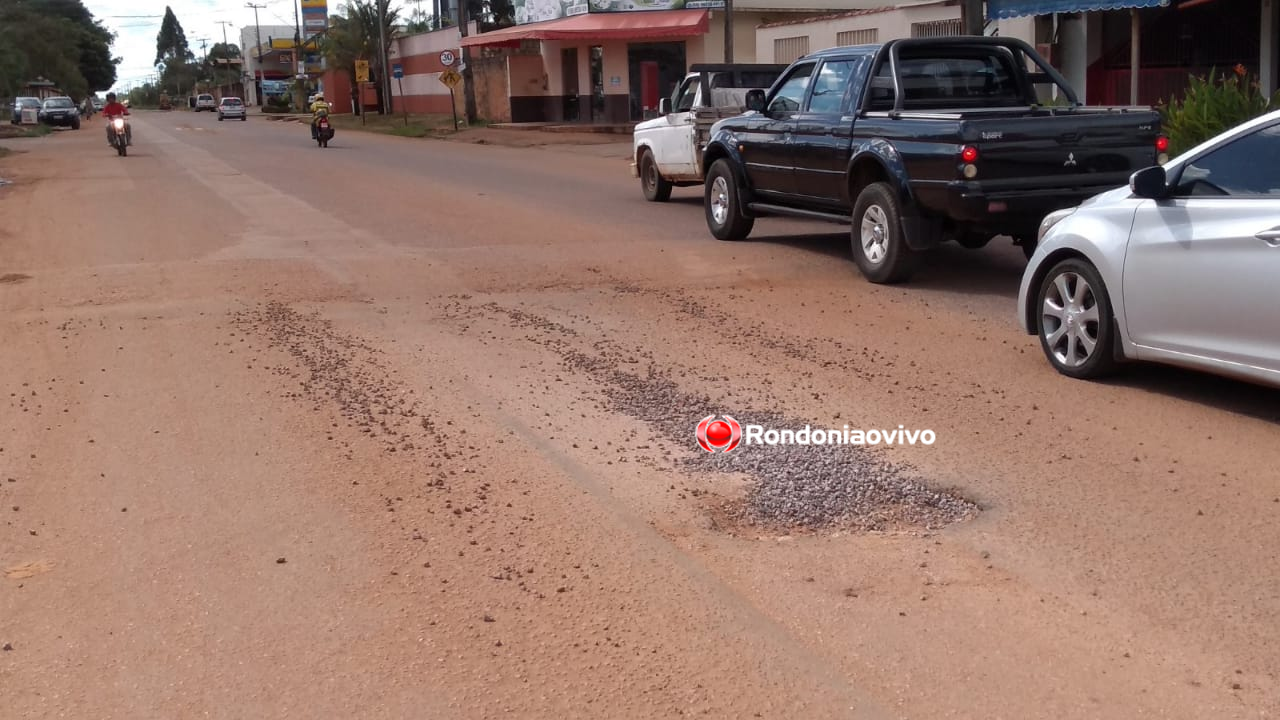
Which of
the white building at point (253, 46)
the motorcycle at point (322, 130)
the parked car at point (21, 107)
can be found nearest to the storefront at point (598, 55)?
the motorcycle at point (322, 130)

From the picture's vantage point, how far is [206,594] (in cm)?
456

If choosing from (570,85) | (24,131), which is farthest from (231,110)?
(570,85)

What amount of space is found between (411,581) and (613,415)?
2.29 meters

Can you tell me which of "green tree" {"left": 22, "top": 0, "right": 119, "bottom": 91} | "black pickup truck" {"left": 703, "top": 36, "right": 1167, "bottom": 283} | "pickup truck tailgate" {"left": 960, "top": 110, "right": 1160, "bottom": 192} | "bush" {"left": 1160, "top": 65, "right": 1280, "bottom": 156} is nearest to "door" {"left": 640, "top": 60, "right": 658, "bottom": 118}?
"bush" {"left": 1160, "top": 65, "right": 1280, "bottom": 156}

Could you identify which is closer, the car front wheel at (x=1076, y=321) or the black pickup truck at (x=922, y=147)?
the car front wheel at (x=1076, y=321)

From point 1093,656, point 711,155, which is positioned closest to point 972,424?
point 1093,656

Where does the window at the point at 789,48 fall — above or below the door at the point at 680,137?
above

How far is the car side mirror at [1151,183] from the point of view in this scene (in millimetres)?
6566

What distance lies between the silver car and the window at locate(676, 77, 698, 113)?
10960 millimetres

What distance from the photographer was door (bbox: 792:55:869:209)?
36.2ft

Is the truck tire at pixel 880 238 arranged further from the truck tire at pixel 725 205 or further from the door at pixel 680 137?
the door at pixel 680 137

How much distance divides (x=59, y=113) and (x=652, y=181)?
51420 mm

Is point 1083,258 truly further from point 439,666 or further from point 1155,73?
point 1155,73

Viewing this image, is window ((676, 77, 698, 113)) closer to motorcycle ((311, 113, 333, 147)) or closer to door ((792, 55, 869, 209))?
door ((792, 55, 869, 209))
